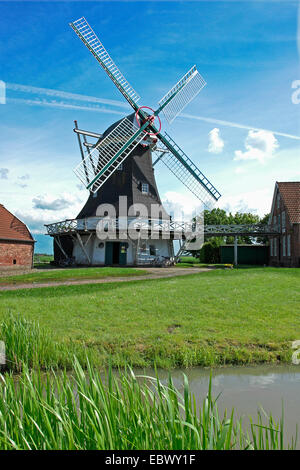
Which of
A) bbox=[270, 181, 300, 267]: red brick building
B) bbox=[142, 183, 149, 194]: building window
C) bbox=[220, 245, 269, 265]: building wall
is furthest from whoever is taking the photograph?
bbox=[220, 245, 269, 265]: building wall

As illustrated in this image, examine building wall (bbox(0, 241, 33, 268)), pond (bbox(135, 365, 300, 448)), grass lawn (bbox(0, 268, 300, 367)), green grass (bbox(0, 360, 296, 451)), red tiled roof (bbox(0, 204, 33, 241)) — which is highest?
red tiled roof (bbox(0, 204, 33, 241))

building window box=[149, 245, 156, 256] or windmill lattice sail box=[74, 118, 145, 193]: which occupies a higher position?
windmill lattice sail box=[74, 118, 145, 193]

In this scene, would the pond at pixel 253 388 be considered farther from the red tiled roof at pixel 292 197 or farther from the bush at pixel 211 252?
the bush at pixel 211 252

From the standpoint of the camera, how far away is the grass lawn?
5836mm

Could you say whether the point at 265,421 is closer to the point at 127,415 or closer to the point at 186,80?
the point at 127,415

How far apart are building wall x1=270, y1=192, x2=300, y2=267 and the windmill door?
13.5 meters

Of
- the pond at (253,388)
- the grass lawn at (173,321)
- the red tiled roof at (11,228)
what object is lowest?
the pond at (253,388)

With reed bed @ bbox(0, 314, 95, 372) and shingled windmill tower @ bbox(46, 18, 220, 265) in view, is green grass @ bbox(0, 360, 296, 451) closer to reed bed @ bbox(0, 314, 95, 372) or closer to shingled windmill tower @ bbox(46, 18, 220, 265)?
reed bed @ bbox(0, 314, 95, 372)

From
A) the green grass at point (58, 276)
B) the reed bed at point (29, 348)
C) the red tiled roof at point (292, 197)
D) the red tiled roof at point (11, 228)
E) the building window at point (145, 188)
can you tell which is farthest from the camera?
the red tiled roof at point (292, 197)

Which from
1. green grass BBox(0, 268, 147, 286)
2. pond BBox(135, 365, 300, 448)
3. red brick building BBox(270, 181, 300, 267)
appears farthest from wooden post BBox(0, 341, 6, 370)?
red brick building BBox(270, 181, 300, 267)

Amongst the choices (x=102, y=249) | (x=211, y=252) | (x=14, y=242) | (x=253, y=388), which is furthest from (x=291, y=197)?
(x=253, y=388)

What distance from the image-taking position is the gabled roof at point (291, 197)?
1102 inches

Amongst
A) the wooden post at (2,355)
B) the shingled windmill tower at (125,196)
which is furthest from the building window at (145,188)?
the wooden post at (2,355)
